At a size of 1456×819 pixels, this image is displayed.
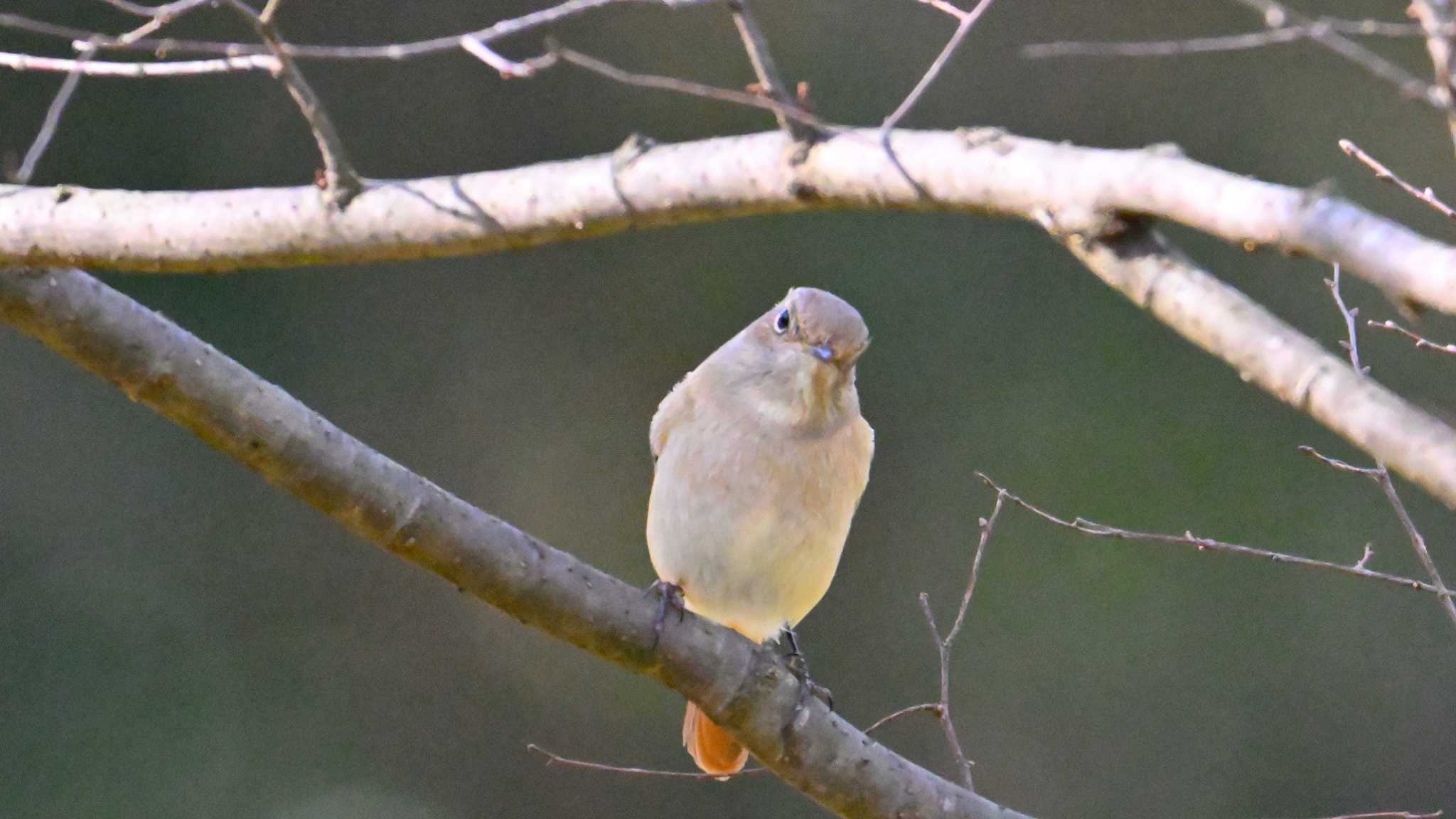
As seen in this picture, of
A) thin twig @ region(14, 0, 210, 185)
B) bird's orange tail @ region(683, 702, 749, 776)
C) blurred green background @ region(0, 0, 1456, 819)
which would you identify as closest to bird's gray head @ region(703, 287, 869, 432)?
bird's orange tail @ region(683, 702, 749, 776)

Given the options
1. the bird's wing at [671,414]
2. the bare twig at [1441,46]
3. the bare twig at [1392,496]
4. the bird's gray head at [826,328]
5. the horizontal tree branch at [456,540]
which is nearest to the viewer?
the bare twig at [1441,46]

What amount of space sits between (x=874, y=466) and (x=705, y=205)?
417 cm

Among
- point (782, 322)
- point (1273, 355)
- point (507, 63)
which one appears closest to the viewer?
point (1273, 355)

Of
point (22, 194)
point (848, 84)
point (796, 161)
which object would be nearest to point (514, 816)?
point (848, 84)

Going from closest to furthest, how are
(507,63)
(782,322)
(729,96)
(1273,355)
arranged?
(1273,355), (729,96), (507,63), (782,322)

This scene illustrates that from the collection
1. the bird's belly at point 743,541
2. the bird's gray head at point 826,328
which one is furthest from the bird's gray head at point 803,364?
the bird's belly at point 743,541

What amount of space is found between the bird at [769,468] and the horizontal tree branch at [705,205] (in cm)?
107

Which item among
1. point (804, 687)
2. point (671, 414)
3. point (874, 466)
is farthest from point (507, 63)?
point (874, 466)

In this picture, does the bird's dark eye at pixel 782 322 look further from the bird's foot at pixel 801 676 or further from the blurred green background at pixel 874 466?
the blurred green background at pixel 874 466

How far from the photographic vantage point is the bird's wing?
294cm

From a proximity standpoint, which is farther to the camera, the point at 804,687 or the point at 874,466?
the point at 874,466

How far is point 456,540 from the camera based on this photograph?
1.94 metres

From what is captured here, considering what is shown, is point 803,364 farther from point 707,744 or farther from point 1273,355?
point 1273,355

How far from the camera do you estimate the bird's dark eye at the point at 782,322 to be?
9.23ft
